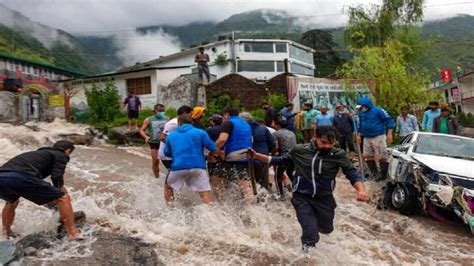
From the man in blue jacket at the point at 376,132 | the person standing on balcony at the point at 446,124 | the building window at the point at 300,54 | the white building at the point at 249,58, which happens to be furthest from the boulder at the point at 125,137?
the building window at the point at 300,54

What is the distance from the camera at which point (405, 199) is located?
8.02 m

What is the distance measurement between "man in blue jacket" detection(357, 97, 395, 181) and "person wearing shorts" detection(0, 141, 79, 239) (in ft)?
21.8

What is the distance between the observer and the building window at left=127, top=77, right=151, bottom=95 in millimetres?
27469

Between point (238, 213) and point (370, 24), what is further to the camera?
point (370, 24)

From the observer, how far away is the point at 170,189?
719 cm

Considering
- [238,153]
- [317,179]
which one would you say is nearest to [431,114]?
[238,153]

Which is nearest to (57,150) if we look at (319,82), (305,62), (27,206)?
(27,206)

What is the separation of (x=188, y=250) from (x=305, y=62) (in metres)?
49.6

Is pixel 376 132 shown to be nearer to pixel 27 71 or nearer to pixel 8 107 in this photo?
pixel 8 107

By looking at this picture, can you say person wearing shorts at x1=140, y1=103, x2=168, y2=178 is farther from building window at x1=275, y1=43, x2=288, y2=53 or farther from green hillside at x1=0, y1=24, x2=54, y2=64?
green hillside at x1=0, y1=24, x2=54, y2=64

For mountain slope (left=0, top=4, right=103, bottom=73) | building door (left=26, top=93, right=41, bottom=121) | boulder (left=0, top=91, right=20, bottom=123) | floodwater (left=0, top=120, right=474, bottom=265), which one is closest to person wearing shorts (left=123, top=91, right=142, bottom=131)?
boulder (left=0, top=91, right=20, bottom=123)

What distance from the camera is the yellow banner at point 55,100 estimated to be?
24.2 meters

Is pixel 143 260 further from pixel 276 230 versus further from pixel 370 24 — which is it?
pixel 370 24

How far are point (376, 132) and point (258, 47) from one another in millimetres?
41248
